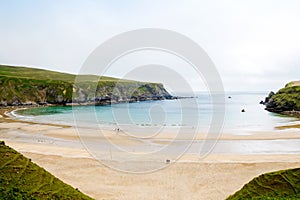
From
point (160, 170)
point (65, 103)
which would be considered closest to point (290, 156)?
point (160, 170)

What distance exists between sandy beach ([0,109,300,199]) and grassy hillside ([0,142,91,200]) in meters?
4.72

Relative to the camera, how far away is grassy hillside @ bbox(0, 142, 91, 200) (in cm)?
761

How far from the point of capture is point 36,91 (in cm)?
9312

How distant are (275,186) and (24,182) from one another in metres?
8.08

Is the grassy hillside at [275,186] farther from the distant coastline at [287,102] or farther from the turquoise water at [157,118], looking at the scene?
the distant coastline at [287,102]

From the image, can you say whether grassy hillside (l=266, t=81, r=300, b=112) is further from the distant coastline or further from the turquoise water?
the turquoise water

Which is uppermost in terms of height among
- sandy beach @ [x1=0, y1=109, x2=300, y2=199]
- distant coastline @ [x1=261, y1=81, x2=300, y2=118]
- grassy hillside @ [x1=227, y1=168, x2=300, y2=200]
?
distant coastline @ [x1=261, y1=81, x2=300, y2=118]

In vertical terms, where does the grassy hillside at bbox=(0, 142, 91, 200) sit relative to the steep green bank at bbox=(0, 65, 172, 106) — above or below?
below

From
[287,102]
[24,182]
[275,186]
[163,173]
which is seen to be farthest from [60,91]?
[275,186]

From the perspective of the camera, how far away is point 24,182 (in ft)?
26.7

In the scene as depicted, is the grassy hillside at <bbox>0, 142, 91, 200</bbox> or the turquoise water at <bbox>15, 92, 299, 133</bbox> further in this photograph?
the turquoise water at <bbox>15, 92, 299, 133</bbox>

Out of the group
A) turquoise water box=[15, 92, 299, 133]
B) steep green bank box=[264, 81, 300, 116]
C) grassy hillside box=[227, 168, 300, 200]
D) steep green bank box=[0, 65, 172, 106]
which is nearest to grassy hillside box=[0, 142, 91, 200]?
grassy hillside box=[227, 168, 300, 200]

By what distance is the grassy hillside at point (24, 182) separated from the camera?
7609mm

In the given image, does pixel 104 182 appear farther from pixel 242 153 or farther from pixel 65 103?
pixel 65 103
